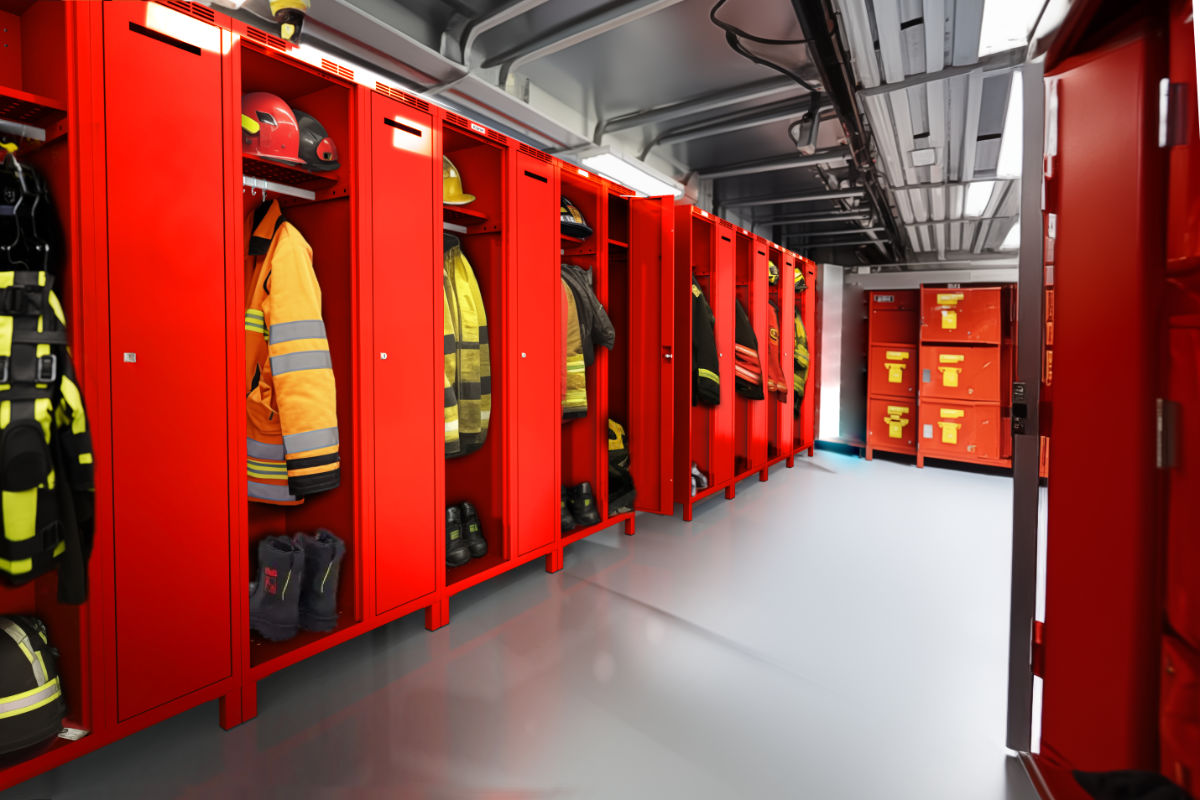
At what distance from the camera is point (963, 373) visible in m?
6.66

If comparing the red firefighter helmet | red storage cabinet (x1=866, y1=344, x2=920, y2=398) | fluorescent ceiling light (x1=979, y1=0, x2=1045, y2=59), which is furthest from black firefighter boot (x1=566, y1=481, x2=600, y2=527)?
red storage cabinet (x1=866, y1=344, x2=920, y2=398)

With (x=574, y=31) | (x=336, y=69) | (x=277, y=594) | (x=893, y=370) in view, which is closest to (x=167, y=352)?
(x=277, y=594)

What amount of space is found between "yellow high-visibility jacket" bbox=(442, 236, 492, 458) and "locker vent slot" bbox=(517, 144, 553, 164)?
0.60m

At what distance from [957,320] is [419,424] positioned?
620 cm

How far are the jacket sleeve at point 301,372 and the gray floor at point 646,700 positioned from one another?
86cm

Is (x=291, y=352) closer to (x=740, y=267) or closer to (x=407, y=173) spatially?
(x=407, y=173)

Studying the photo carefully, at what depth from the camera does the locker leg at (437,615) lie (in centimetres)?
284

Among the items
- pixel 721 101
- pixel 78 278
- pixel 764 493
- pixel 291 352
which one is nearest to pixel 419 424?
pixel 291 352

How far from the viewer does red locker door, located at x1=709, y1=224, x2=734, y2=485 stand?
4.90m

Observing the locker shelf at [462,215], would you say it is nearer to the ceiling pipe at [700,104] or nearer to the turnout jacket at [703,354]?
the turnout jacket at [703,354]

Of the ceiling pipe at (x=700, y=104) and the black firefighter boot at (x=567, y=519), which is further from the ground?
the ceiling pipe at (x=700, y=104)

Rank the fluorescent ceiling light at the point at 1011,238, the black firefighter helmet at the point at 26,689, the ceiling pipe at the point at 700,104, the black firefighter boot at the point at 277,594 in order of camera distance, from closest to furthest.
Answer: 1. the black firefighter helmet at the point at 26,689
2. the black firefighter boot at the point at 277,594
3. the ceiling pipe at the point at 700,104
4. the fluorescent ceiling light at the point at 1011,238

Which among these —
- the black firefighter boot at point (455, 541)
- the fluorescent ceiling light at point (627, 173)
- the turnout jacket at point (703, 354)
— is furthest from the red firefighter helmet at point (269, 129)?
the turnout jacket at point (703, 354)

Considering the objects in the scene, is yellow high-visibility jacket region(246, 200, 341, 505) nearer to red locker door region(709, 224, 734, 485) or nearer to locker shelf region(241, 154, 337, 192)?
locker shelf region(241, 154, 337, 192)
